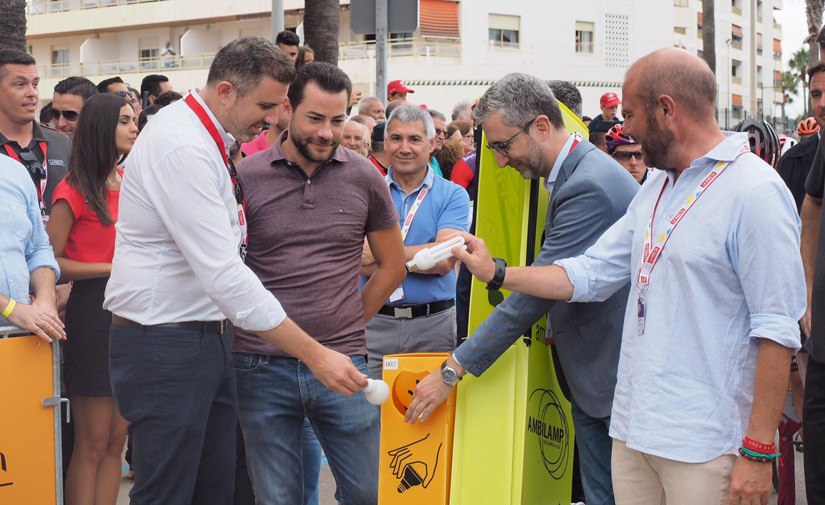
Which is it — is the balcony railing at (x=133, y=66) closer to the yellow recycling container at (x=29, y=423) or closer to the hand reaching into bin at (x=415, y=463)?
the yellow recycling container at (x=29, y=423)

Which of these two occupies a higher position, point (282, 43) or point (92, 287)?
point (282, 43)

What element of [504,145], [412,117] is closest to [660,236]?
[504,145]

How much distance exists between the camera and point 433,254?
10.5ft

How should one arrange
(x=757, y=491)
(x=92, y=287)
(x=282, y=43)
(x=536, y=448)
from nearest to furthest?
(x=757, y=491)
(x=536, y=448)
(x=92, y=287)
(x=282, y=43)

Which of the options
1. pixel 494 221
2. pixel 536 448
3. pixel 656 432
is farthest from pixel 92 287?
pixel 656 432

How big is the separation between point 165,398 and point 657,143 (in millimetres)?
1911

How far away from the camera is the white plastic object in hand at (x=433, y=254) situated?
3.16 meters

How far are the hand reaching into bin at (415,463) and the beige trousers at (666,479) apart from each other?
3.13 ft

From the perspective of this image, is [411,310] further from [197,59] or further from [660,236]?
[197,59]

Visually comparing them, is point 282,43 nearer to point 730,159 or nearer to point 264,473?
point 264,473

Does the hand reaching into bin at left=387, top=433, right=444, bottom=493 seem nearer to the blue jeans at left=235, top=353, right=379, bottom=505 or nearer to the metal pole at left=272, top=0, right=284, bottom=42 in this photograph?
the blue jeans at left=235, top=353, right=379, bottom=505

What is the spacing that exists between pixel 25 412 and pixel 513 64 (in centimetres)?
3667

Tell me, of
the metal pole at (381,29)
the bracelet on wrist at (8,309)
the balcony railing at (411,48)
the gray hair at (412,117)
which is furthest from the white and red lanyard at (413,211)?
the balcony railing at (411,48)

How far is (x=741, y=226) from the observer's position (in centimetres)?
259
